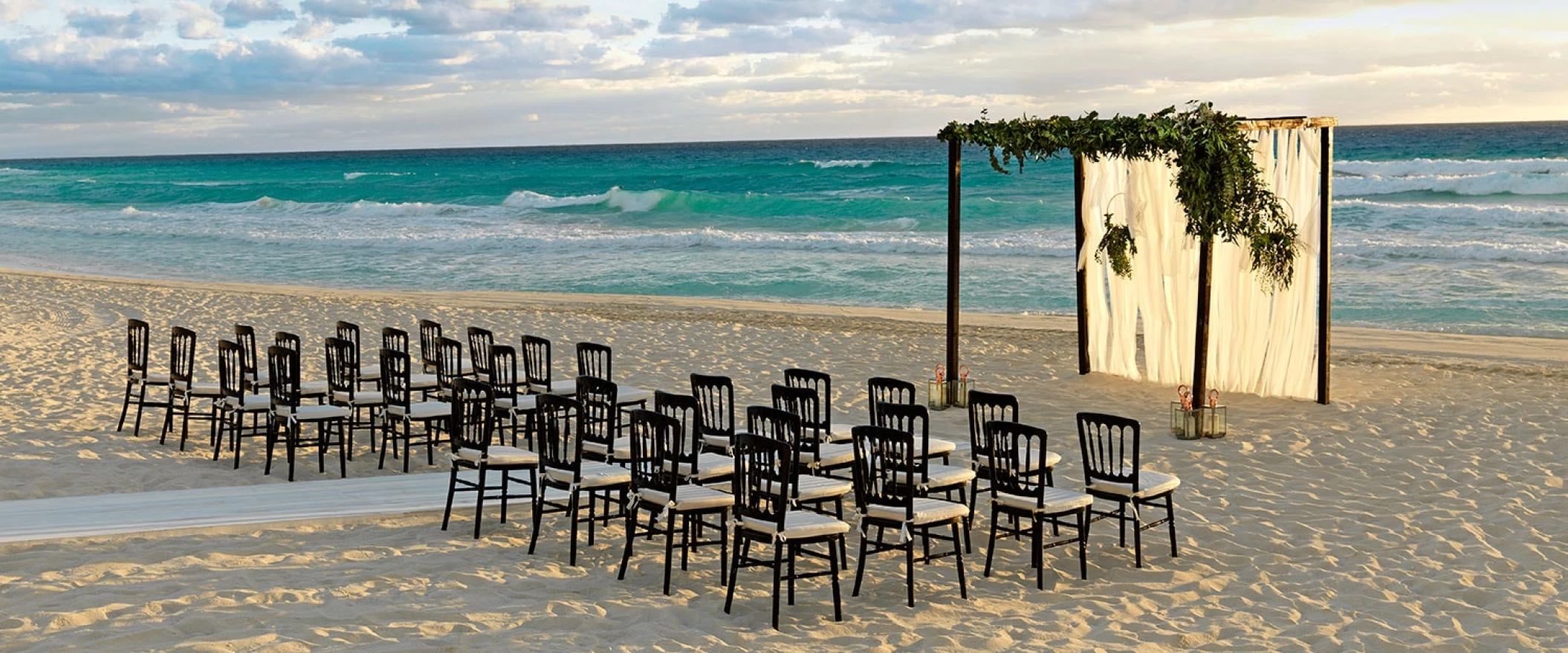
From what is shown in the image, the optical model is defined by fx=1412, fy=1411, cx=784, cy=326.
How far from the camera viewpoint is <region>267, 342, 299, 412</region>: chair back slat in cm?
822

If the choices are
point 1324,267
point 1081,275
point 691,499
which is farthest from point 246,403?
point 1324,267

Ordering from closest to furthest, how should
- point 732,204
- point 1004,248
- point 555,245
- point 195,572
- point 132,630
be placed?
point 132,630
point 195,572
point 1004,248
point 555,245
point 732,204

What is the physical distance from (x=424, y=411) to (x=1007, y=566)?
384cm

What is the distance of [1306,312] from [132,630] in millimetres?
8262

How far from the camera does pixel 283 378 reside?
846 cm

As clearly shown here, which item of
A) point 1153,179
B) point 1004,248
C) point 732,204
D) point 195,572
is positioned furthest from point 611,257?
point 195,572

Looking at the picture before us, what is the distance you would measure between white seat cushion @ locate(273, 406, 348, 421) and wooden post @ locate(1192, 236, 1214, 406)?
557cm

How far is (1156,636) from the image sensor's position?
5.60 metres

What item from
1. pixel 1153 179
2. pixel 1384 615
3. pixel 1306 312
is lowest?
pixel 1384 615

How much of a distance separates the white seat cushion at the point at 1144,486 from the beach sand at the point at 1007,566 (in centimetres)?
36

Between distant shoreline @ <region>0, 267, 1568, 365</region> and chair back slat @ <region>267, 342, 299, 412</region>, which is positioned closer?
chair back slat @ <region>267, 342, 299, 412</region>

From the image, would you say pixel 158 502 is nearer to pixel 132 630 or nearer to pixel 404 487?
pixel 404 487

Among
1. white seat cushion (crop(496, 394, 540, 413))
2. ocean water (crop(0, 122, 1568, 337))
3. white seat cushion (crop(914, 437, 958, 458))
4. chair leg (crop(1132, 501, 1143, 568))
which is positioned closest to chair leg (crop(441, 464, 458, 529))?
white seat cushion (crop(496, 394, 540, 413))

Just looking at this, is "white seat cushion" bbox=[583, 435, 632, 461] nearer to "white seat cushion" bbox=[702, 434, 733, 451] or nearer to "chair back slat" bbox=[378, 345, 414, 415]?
"white seat cushion" bbox=[702, 434, 733, 451]
